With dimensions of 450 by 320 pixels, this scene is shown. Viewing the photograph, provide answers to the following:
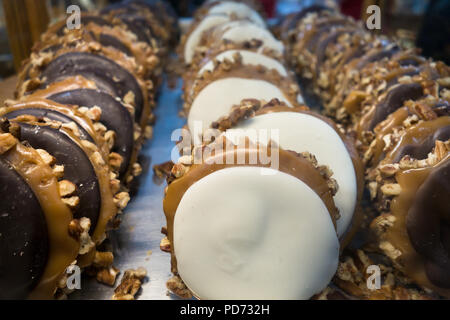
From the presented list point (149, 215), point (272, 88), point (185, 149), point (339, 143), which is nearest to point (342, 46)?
point (272, 88)

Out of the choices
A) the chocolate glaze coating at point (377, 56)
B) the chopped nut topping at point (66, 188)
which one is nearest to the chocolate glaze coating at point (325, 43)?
the chocolate glaze coating at point (377, 56)

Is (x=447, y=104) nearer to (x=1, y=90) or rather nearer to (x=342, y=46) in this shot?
(x=342, y=46)

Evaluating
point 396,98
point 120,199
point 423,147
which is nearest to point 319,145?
point 423,147

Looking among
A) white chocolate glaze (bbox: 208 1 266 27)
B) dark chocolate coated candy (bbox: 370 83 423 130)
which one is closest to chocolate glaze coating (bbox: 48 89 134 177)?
dark chocolate coated candy (bbox: 370 83 423 130)

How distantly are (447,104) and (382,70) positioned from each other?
550 mm

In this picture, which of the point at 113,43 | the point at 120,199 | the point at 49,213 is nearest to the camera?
the point at 49,213

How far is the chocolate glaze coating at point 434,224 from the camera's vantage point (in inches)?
56.9

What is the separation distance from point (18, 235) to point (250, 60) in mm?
1659

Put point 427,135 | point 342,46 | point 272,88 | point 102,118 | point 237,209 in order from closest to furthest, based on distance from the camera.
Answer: point 237,209 → point 427,135 → point 102,118 → point 272,88 → point 342,46

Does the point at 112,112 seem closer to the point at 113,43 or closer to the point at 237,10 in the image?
the point at 113,43

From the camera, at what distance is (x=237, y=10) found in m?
4.16

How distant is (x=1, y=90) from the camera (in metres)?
2.21

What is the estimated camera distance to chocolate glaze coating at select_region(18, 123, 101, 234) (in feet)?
5.17

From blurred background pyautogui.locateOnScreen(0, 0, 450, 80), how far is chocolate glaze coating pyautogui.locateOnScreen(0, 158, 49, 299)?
1723mm
